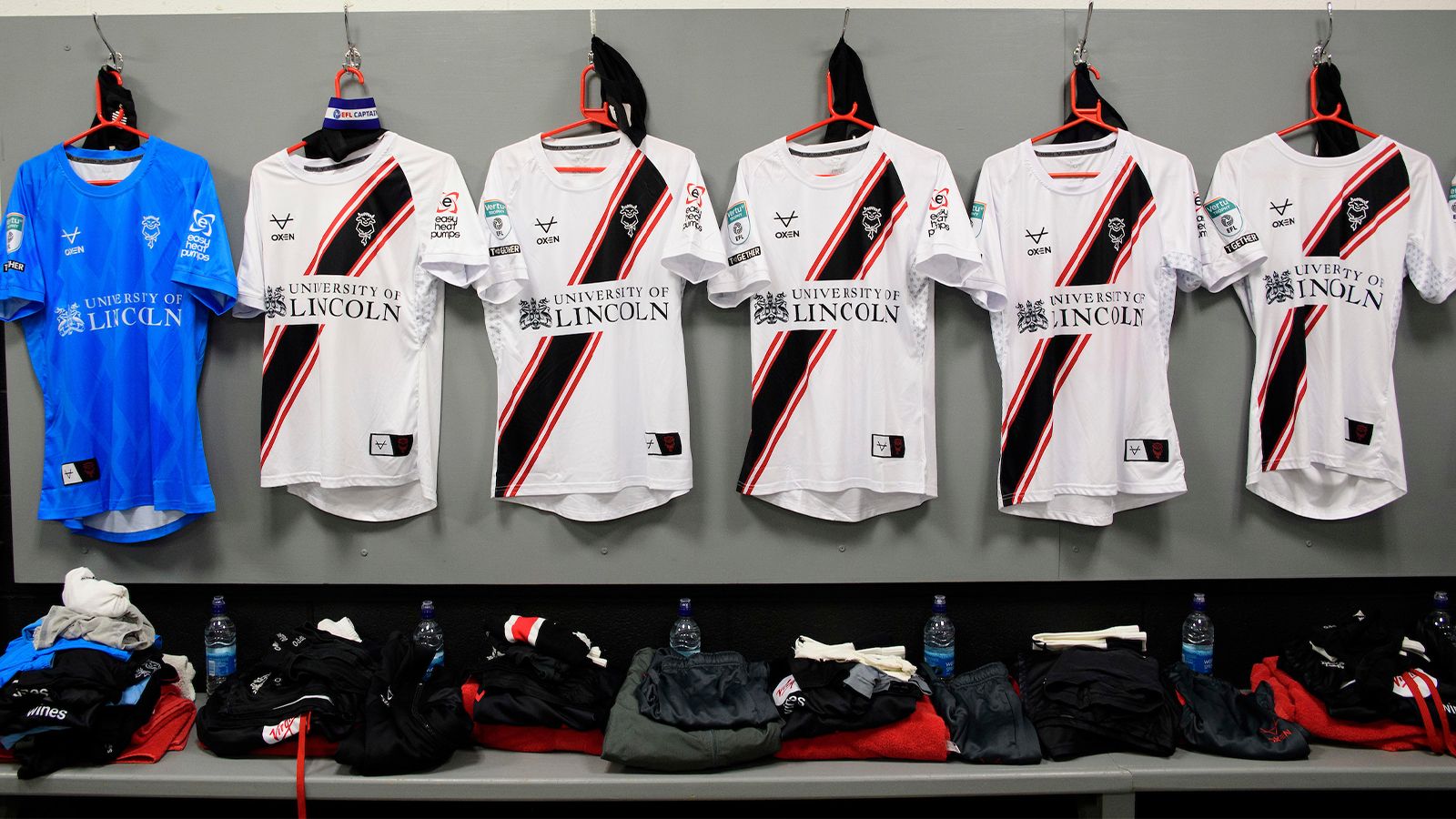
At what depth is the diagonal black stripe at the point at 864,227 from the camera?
1.94 metres

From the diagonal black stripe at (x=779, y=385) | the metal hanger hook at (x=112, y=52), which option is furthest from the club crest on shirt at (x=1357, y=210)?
the metal hanger hook at (x=112, y=52)

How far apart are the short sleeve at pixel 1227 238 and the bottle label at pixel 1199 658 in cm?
99

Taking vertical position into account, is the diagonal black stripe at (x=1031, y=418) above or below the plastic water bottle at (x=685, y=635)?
above

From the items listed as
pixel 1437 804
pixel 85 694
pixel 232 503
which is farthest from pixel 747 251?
pixel 1437 804

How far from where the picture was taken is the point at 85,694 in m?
1.61

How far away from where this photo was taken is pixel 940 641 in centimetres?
205

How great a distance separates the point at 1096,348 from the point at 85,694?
2504 mm

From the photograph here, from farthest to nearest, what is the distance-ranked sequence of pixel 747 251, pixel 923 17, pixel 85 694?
pixel 923 17, pixel 747 251, pixel 85 694

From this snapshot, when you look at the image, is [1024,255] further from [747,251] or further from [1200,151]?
[747,251]

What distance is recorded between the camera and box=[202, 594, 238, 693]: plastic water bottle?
1984 millimetres

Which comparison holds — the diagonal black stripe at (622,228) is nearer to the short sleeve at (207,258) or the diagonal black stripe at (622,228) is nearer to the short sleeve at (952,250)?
the short sleeve at (952,250)

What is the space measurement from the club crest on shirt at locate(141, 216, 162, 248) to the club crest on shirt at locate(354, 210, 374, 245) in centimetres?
50

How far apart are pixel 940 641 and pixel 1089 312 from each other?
0.97 m

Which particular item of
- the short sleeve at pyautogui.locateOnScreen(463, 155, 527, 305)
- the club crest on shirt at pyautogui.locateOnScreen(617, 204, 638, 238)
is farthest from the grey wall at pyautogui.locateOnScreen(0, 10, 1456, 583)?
the club crest on shirt at pyautogui.locateOnScreen(617, 204, 638, 238)
